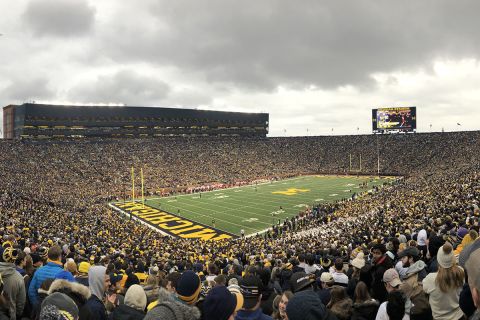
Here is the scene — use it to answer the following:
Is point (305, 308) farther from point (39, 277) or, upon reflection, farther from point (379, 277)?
point (39, 277)

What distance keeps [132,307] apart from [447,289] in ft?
11.5

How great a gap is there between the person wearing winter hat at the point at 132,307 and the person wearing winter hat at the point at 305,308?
180 centimetres

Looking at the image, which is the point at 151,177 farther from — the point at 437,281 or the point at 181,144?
the point at 437,281

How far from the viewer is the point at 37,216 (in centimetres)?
2223

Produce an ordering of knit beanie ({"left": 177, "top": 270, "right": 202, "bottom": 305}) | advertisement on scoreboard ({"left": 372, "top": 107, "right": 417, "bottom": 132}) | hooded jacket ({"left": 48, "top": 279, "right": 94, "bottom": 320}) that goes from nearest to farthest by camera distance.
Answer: knit beanie ({"left": 177, "top": 270, "right": 202, "bottom": 305})
hooded jacket ({"left": 48, "top": 279, "right": 94, "bottom": 320})
advertisement on scoreboard ({"left": 372, "top": 107, "right": 417, "bottom": 132})

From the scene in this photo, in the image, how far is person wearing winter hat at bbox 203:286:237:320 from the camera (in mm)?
2916

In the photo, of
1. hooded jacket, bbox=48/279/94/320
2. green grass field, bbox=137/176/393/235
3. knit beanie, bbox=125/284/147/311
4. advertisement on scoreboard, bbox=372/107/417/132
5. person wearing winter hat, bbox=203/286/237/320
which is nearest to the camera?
person wearing winter hat, bbox=203/286/237/320

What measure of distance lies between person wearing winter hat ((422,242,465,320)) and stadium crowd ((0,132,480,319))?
0.04 ft

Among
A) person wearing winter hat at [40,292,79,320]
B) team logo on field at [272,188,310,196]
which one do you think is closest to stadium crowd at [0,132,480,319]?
person wearing winter hat at [40,292,79,320]

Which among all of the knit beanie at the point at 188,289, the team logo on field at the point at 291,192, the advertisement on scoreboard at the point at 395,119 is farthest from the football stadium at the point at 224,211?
the team logo on field at the point at 291,192

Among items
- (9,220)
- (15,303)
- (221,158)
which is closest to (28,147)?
(221,158)

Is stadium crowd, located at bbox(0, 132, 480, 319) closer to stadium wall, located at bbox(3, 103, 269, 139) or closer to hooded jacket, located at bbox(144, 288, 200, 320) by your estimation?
hooded jacket, located at bbox(144, 288, 200, 320)

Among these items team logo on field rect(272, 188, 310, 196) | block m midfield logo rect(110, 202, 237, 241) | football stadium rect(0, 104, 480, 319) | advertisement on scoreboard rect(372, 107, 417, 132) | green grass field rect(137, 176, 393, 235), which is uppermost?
advertisement on scoreboard rect(372, 107, 417, 132)

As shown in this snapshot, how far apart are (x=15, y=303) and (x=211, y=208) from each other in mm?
35552
